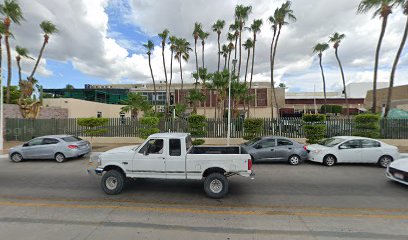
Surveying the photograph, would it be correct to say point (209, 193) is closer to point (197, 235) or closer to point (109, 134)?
point (197, 235)

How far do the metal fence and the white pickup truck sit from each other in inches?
460

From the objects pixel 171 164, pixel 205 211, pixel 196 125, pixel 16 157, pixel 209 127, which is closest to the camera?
pixel 205 211

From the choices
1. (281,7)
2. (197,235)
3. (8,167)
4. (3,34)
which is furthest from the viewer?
(281,7)

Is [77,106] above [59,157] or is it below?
above

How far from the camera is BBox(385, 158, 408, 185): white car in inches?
257

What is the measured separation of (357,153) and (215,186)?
7592mm

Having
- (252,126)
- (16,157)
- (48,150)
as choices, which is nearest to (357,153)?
(252,126)

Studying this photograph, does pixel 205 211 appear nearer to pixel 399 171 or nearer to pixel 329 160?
pixel 399 171

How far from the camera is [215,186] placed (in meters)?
5.88

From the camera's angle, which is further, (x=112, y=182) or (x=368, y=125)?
(x=368, y=125)

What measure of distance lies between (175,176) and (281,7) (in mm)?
25715

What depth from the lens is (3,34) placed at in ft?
71.0

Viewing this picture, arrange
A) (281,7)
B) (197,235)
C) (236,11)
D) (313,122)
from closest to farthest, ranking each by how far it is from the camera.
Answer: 1. (197,235)
2. (313,122)
3. (281,7)
4. (236,11)

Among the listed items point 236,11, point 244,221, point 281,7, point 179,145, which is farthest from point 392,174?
point 236,11
